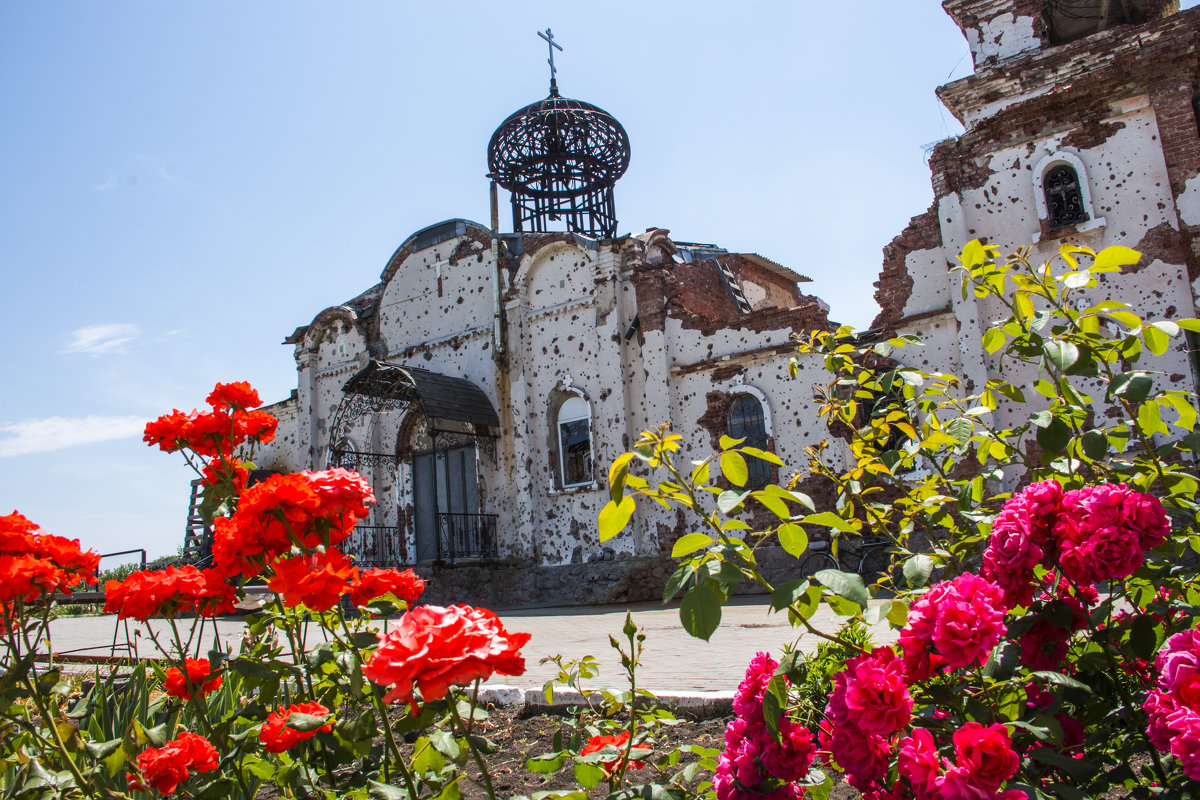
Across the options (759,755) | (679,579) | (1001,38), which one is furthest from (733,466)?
(1001,38)

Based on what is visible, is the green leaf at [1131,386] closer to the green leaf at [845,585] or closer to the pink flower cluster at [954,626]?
the pink flower cluster at [954,626]

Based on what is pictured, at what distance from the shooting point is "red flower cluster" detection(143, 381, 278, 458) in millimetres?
2613

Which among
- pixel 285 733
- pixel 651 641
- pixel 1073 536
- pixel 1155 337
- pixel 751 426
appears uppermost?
pixel 751 426

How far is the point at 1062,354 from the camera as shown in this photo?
201 centimetres

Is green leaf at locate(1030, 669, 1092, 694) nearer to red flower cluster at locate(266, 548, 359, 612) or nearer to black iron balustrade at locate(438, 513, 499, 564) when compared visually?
red flower cluster at locate(266, 548, 359, 612)

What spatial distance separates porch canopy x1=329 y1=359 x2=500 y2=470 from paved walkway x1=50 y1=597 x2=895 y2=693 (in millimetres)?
3798

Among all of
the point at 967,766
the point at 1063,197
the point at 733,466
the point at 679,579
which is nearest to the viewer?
the point at 967,766

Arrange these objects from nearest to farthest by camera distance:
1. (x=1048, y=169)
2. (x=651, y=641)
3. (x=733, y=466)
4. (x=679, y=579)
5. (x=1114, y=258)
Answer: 1. (x=679, y=579)
2. (x=733, y=466)
3. (x=1114, y=258)
4. (x=651, y=641)
5. (x=1048, y=169)

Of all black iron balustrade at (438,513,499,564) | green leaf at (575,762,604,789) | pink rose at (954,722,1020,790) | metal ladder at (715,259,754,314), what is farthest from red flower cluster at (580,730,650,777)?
metal ladder at (715,259,754,314)

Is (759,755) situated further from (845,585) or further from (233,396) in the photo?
(233,396)

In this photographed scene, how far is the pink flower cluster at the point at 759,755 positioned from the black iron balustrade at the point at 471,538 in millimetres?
13621

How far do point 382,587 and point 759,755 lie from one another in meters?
1.01

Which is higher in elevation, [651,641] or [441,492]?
[441,492]

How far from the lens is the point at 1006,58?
11.8 m
